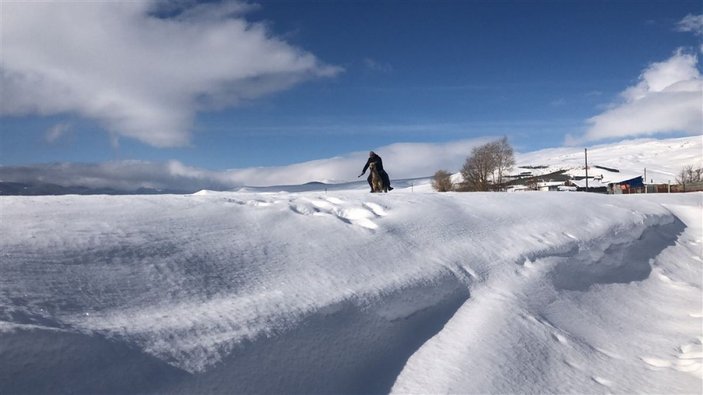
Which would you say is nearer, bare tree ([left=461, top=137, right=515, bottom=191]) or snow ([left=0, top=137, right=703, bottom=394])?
snow ([left=0, top=137, right=703, bottom=394])

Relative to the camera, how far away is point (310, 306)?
4020 millimetres

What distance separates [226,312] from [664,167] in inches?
7005

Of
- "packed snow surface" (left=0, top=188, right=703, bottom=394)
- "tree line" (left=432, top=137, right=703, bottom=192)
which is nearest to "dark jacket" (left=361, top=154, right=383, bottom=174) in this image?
"packed snow surface" (left=0, top=188, right=703, bottom=394)

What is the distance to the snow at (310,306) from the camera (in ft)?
10.2

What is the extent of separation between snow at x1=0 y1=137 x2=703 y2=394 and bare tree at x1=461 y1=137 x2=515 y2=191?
197 ft

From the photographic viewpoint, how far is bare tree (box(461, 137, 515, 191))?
219 feet

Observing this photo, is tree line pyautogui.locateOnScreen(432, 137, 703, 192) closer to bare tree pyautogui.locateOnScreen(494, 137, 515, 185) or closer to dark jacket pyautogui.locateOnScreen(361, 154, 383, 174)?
bare tree pyautogui.locateOnScreen(494, 137, 515, 185)

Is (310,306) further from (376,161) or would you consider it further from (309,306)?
(376,161)

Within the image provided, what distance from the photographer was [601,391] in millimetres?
4207

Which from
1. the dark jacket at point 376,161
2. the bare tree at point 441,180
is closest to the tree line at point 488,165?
the bare tree at point 441,180

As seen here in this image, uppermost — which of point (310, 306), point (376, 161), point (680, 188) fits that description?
point (376, 161)

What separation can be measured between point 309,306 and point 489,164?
6653 centimetres

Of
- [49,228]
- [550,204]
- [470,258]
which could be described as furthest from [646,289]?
[49,228]

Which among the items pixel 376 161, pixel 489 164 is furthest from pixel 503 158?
pixel 376 161
